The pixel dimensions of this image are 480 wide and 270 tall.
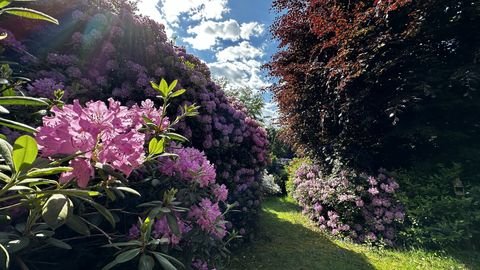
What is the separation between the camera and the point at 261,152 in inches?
181

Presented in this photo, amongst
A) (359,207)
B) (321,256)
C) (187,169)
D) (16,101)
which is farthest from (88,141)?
(359,207)

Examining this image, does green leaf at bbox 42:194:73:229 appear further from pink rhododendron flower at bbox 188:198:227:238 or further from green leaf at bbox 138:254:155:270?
pink rhododendron flower at bbox 188:198:227:238

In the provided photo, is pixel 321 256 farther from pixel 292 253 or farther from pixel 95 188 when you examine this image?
pixel 95 188

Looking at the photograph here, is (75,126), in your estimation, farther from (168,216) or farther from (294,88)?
(294,88)

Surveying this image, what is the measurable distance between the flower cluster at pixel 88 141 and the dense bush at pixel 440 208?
16.0 feet

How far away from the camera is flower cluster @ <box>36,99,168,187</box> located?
0.90 metres

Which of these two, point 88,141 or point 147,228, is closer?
point 88,141

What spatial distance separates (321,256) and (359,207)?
4.84 ft

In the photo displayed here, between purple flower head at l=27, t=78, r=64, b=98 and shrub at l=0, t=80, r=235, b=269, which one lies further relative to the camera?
purple flower head at l=27, t=78, r=64, b=98

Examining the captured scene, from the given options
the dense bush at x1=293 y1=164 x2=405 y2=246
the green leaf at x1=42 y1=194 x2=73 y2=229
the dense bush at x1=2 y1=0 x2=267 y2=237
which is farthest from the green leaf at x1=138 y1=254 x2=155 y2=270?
the dense bush at x1=293 y1=164 x2=405 y2=246

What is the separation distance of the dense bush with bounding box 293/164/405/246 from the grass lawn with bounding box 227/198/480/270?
310 mm

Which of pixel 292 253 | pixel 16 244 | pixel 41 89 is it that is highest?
pixel 41 89

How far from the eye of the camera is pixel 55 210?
0.86 m

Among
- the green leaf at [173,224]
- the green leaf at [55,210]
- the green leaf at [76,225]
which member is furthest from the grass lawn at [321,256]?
the green leaf at [55,210]
